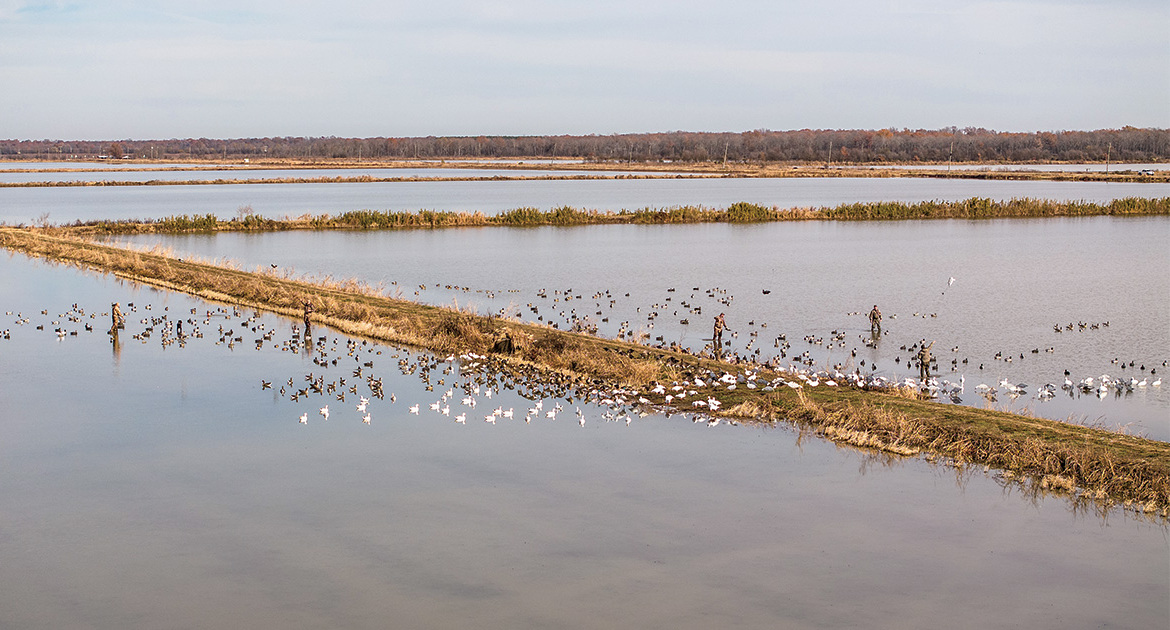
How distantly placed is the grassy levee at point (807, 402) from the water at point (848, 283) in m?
2.00

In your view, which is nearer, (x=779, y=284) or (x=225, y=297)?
(x=225, y=297)

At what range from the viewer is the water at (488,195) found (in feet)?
265

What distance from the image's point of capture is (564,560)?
13477 mm

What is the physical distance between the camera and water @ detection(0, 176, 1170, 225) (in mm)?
80625

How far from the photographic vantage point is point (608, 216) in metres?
68.5

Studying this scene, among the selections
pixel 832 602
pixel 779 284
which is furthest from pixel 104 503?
pixel 779 284

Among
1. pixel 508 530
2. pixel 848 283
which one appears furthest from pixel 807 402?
pixel 848 283

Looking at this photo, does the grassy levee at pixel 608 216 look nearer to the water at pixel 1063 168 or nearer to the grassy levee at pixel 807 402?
the grassy levee at pixel 807 402

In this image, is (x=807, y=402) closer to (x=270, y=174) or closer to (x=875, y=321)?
(x=875, y=321)

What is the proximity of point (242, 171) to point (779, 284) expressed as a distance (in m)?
133

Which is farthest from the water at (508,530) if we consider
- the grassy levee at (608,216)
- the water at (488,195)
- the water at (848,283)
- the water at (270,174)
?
the water at (270,174)

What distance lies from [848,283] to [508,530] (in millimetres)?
A: 26974

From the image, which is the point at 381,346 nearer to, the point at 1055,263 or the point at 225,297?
the point at 225,297

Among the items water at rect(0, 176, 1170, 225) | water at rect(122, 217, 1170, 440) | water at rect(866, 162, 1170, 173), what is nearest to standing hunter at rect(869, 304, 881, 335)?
water at rect(122, 217, 1170, 440)
